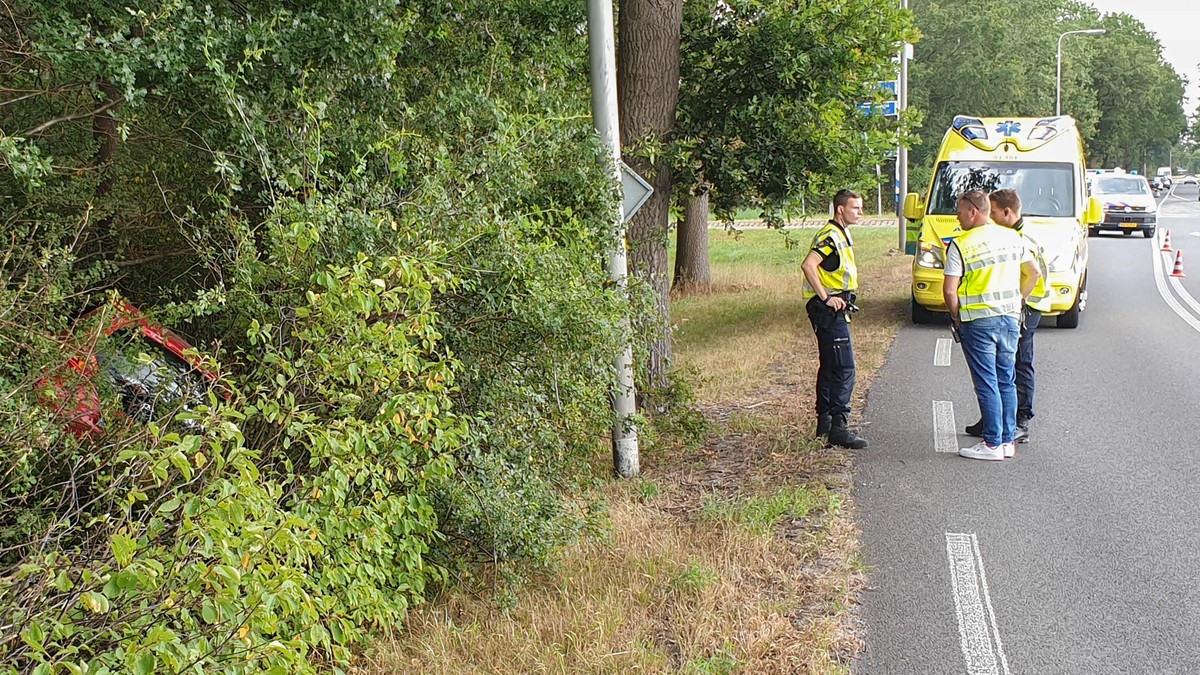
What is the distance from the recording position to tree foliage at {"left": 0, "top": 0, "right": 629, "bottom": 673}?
3.04 m

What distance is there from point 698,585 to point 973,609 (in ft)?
4.19

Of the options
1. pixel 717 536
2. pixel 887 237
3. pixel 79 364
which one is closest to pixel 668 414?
pixel 717 536

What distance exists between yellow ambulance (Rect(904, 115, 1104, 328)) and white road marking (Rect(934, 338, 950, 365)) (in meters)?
0.62

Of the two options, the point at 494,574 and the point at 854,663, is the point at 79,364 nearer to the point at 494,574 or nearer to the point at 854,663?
the point at 494,574

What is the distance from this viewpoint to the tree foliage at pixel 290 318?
9.96 ft

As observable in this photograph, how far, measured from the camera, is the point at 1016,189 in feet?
44.1

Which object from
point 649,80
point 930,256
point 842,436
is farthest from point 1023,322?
point 930,256

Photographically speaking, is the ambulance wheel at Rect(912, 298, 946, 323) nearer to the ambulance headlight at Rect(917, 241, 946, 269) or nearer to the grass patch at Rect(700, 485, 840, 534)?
the ambulance headlight at Rect(917, 241, 946, 269)

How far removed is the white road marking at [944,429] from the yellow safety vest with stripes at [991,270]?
99 cm

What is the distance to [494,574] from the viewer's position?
5234 mm

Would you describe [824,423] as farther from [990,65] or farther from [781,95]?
[990,65]

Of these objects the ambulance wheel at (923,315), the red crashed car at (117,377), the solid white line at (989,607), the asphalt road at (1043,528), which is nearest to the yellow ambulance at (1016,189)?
the ambulance wheel at (923,315)

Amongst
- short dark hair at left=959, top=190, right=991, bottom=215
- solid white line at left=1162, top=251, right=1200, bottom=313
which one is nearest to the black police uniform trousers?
short dark hair at left=959, top=190, right=991, bottom=215

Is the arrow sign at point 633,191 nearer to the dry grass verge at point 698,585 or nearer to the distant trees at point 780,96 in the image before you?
the distant trees at point 780,96
